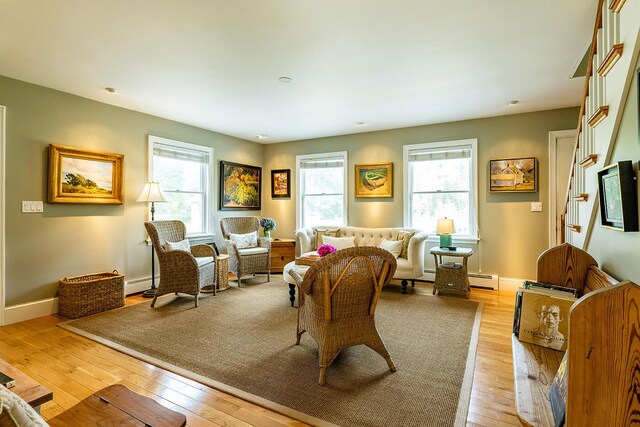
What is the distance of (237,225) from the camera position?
5.39m

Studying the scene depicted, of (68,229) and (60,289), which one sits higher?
(68,229)

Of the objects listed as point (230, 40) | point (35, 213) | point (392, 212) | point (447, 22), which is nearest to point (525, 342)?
Result: point (447, 22)

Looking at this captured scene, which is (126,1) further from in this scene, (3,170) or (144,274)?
(144,274)

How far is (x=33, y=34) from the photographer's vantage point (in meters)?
2.46

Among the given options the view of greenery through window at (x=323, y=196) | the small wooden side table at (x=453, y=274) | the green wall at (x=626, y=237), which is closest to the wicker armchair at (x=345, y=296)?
the green wall at (x=626, y=237)

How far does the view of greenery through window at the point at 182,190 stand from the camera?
15.7ft

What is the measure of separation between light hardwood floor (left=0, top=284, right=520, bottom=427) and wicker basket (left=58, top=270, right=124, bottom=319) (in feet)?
0.90

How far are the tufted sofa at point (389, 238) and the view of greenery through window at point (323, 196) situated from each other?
607mm

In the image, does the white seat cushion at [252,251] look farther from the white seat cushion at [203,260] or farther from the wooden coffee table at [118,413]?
the wooden coffee table at [118,413]

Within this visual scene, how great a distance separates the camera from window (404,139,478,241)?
15.9ft

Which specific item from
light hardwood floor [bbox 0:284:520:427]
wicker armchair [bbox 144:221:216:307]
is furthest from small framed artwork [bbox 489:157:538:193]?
wicker armchair [bbox 144:221:216:307]

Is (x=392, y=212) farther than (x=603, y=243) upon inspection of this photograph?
Yes

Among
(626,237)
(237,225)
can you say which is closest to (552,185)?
(626,237)

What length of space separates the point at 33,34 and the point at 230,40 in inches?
59.8
